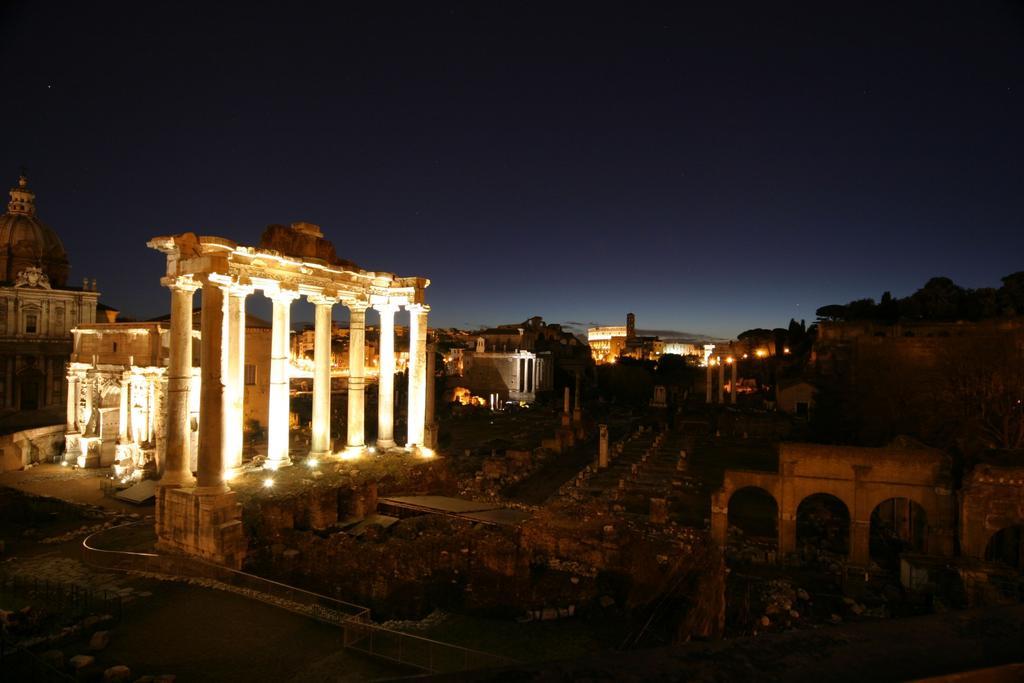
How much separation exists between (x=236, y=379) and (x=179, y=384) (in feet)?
7.77

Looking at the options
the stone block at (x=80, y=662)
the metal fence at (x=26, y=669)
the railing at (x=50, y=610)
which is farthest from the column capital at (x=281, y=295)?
the stone block at (x=80, y=662)

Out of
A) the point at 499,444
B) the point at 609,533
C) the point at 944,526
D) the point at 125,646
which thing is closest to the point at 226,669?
the point at 125,646

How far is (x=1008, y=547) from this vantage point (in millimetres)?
17203

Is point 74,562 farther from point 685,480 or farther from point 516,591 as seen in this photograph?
point 685,480

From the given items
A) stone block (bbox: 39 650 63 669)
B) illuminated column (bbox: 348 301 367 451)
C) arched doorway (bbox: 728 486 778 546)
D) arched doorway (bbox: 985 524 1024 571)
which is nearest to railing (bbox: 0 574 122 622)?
stone block (bbox: 39 650 63 669)

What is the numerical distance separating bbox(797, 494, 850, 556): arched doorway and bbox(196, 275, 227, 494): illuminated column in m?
17.8

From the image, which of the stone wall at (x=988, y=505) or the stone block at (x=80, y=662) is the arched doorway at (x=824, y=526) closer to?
the stone wall at (x=988, y=505)

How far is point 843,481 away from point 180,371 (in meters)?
19.3

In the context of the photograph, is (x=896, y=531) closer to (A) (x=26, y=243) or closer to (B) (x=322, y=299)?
(B) (x=322, y=299)

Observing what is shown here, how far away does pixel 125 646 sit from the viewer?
857 cm

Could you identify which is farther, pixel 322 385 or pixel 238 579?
pixel 322 385

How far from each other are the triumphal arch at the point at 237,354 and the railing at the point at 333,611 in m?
0.45

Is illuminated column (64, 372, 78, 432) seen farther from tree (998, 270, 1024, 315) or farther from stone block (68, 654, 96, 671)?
tree (998, 270, 1024, 315)

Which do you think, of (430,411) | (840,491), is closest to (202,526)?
(840,491)
